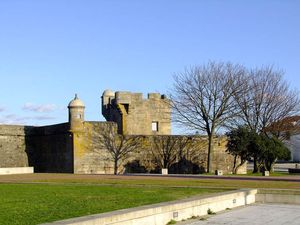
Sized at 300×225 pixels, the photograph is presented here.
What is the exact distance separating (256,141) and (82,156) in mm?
12319

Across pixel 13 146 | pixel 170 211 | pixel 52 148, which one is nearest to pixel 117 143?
pixel 52 148

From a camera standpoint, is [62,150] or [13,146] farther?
[13,146]

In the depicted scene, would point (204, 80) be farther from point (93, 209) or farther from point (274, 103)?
point (93, 209)

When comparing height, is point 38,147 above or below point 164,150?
above

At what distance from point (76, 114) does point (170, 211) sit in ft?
84.8

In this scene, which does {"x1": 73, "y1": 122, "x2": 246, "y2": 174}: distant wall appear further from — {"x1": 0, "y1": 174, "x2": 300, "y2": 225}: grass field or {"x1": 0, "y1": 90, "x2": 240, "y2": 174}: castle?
{"x1": 0, "y1": 174, "x2": 300, "y2": 225}: grass field

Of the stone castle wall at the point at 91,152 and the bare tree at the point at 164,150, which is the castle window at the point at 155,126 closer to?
the bare tree at the point at 164,150

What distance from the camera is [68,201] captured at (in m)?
14.0

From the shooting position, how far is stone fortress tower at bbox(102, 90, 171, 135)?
46094 mm

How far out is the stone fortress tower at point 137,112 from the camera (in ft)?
151

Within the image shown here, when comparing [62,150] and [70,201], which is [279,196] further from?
[62,150]

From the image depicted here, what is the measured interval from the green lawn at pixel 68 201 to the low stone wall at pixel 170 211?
937 millimetres

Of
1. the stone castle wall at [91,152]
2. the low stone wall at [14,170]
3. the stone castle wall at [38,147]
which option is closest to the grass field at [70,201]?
the low stone wall at [14,170]

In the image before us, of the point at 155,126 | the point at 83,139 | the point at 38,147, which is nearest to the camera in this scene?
the point at 83,139
